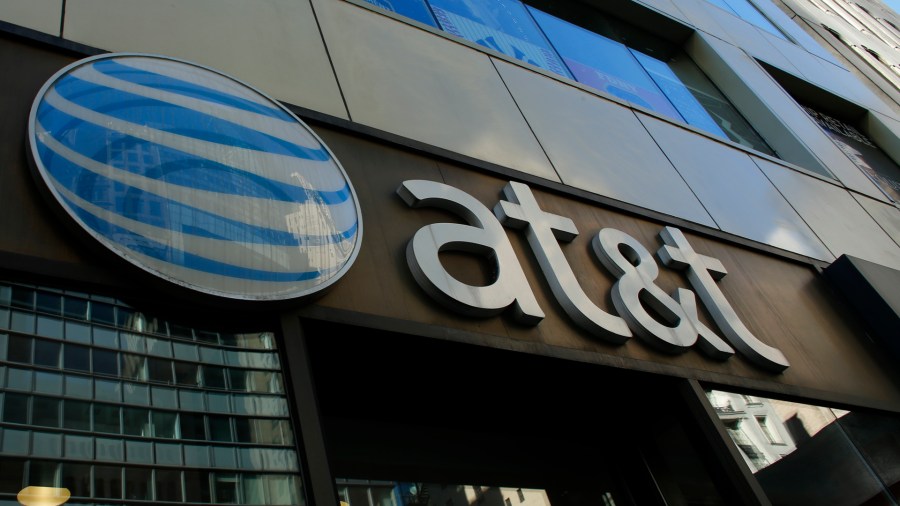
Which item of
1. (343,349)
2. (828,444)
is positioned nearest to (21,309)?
(343,349)

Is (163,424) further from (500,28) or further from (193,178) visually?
(500,28)

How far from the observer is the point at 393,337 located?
13.8 feet

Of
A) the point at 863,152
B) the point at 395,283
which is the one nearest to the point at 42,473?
the point at 395,283

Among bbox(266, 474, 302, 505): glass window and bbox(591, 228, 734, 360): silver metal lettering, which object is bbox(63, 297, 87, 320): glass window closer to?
bbox(266, 474, 302, 505): glass window

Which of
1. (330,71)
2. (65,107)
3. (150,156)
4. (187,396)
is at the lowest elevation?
(187,396)

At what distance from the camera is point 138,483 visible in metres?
2.84

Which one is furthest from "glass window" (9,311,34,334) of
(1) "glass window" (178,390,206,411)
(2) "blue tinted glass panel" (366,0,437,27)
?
(2) "blue tinted glass panel" (366,0,437,27)

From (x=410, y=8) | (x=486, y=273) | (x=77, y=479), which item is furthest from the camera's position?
(x=410, y=8)

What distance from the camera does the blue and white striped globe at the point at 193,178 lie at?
3393mm

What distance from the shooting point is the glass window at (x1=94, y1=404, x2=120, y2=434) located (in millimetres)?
2928

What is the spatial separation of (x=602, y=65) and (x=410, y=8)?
3.22 metres

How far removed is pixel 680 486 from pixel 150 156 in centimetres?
434

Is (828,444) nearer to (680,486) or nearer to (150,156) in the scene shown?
(680,486)

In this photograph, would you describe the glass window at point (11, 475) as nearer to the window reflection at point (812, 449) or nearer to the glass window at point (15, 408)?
the glass window at point (15, 408)
